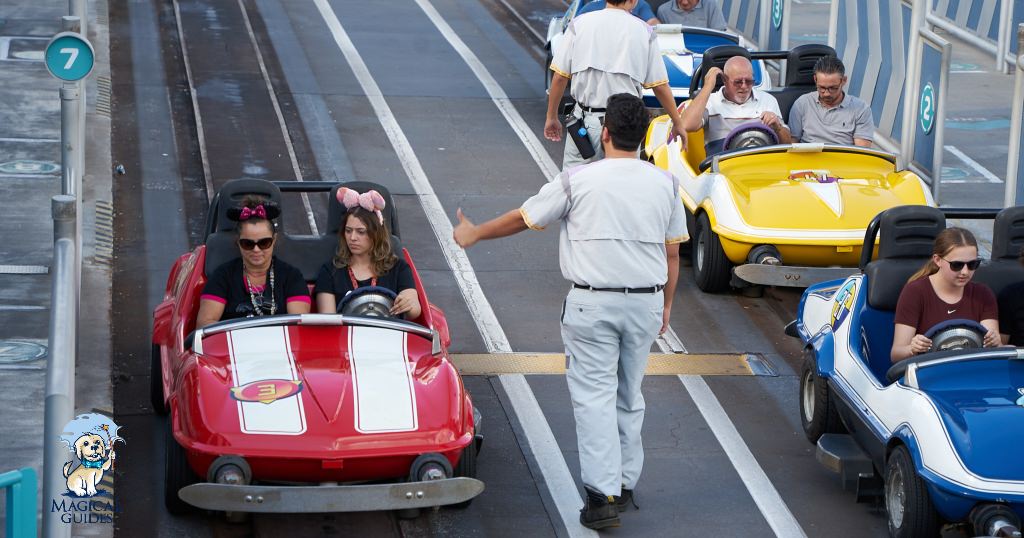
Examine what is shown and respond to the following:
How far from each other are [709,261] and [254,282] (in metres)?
4.01

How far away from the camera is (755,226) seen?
10.5m

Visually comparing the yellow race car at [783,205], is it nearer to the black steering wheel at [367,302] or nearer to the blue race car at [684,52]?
the black steering wheel at [367,302]

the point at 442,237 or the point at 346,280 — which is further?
the point at 442,237

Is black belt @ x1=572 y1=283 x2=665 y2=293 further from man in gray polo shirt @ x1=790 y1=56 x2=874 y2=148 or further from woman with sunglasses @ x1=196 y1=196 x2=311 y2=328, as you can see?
man in gray polo shirt @ x1=790 y1=56 x2=874 y2=148

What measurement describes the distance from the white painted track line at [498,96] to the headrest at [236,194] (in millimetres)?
5705

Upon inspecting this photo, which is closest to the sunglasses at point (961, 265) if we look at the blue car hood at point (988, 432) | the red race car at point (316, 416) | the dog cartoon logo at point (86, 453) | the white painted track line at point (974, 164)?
the blue car hood at point (988, 432)

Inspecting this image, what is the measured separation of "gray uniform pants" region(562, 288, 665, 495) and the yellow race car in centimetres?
326

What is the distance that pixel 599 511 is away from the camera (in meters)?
7.21

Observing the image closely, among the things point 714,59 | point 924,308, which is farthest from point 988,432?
point 714,59

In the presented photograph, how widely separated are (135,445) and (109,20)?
1302cm

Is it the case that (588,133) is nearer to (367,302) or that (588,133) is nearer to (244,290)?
(367,302)

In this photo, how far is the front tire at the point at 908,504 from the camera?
6691 millimetres

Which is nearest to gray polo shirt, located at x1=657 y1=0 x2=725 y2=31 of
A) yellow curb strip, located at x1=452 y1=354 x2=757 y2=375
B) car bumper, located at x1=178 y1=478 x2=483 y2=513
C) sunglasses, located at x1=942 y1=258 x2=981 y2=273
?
yellow curb strip, located at x1=452 y1=354 x2=757 y2=375

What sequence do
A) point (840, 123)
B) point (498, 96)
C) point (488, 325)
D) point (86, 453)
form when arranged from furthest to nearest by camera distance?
point (498, 96) → point (840, 123) → point (488, 325) → point (86, 453)
